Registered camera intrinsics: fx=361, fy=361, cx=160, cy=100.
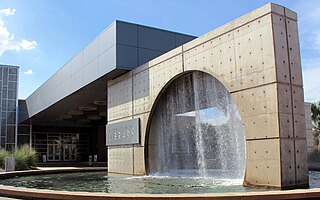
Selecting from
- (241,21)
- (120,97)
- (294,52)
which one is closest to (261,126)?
(294,52)

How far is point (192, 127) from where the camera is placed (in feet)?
69.6

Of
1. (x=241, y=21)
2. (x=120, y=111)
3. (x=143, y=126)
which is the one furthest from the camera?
(x=120, y=111)

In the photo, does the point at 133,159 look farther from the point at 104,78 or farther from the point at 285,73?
the point at 285,73

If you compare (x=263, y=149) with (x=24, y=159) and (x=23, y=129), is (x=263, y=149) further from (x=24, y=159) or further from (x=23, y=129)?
(x=23, y=129)

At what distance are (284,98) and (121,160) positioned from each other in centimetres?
988

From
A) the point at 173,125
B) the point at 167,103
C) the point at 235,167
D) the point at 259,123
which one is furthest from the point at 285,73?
the point at 173,125

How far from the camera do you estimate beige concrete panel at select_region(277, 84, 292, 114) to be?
9.18 m

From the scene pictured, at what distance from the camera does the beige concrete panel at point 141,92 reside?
15.6m

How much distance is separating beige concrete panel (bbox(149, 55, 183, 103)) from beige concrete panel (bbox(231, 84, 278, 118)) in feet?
12.2

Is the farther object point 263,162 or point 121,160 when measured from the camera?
point 121,160

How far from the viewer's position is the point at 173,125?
16844 millimetres

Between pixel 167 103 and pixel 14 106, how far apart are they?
93.6ft

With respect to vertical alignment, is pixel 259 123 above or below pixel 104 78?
below

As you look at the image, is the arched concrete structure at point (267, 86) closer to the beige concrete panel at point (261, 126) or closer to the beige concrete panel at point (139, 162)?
the beige concrete panel at point (261, 126)
